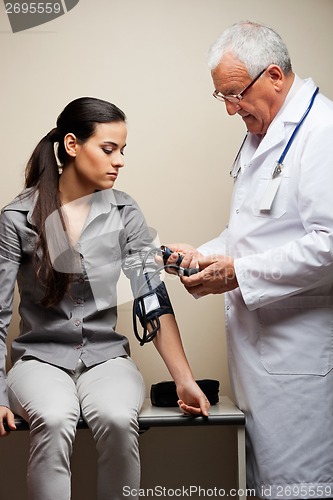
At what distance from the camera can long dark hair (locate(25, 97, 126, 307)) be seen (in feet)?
6.89

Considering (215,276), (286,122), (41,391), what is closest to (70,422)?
(41,391)

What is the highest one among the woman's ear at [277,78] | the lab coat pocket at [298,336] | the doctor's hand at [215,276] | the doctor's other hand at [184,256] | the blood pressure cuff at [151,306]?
the woman's ear at [277,78]

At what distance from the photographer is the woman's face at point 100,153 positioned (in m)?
2.14

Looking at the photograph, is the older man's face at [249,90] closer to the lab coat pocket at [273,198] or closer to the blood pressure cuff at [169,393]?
the lab coat pocket at [273,198]

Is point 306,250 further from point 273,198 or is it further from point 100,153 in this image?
point 100,153

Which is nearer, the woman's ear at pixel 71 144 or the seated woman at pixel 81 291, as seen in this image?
the seated woman at pixel 81 291

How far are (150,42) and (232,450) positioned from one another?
5.02ft

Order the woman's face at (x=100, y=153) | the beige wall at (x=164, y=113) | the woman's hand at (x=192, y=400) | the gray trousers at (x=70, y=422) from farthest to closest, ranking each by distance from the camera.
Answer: the beige wall at (x=164, y=113) < the woman's face at (x=100, y=153) < the woman's hand at (x=192, y=400) < the gray trousers at (x=70, y=422)

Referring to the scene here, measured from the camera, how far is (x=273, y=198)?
1.97 metres

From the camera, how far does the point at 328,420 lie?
193 cm

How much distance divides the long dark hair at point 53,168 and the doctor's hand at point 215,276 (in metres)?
0.39

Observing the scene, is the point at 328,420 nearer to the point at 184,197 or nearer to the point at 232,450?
the point at 232,450

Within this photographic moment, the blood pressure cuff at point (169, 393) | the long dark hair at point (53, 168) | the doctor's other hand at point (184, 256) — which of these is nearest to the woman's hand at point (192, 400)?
the blood pressure cuff at point (169, 393)

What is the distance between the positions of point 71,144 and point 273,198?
647 millimetres
